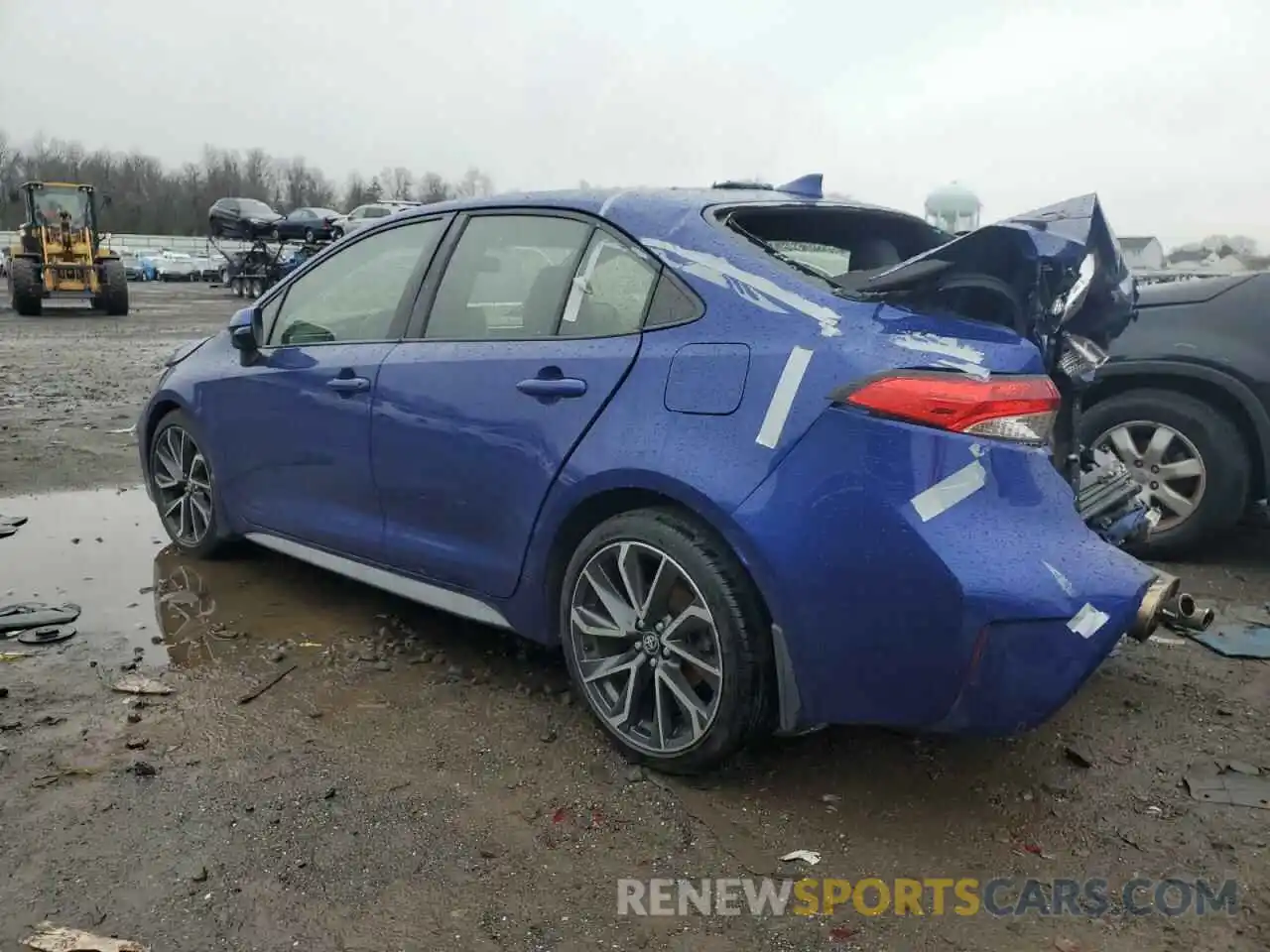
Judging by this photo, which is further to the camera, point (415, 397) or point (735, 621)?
point (415, 397)

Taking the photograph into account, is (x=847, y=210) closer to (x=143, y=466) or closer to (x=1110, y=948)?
(x=1110, y=948)

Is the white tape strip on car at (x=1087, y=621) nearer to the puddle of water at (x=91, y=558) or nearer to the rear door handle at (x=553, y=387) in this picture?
the rear door handle at (x=553, y=387)

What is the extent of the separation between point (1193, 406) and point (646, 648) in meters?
3.25

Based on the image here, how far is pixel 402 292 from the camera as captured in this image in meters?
3.79

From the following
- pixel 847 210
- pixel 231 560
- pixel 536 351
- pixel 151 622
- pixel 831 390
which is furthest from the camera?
pixel 231 560

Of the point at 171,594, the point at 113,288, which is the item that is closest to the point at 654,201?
the point at 171,594

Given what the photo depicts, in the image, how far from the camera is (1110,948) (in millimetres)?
2262

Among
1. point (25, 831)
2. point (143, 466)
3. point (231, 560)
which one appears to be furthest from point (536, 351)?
point (143, 466)

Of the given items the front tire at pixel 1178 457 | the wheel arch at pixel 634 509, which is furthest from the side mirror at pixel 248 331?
the front tire at pixel 1178 457

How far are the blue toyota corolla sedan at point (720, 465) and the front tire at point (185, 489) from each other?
1045mm

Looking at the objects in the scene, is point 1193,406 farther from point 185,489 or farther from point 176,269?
point 176,269

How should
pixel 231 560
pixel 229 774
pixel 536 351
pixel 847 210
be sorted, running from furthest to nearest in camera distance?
pixel 231 560, pixel 847 210, pixel 536 351, pixel 229 774

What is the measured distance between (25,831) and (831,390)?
2304 mm

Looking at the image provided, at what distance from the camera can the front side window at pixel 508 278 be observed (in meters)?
Answer: 3.28
